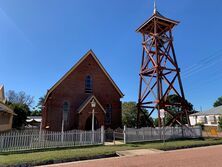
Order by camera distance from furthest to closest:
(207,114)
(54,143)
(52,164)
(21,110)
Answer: (207,114)
(21,110)
(54,143)
(52,164)

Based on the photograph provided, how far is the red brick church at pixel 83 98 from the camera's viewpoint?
2059 cm

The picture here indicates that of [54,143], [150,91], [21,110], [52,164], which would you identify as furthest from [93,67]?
[21,110]

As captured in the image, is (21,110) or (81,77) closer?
(81,77)

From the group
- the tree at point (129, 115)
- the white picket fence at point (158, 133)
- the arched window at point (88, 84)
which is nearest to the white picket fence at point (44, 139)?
the white picket fence at point (158, 133)

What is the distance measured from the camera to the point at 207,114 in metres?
47.4

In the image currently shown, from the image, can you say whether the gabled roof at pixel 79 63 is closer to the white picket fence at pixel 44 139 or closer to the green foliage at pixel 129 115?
the white picket fence at pixel 44 139

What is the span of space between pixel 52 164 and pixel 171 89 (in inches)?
683

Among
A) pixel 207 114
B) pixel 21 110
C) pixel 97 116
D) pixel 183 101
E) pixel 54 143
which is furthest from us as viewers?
pixel 207 114

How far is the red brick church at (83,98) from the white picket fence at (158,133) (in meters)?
4.94

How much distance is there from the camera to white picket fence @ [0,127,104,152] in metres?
12.5

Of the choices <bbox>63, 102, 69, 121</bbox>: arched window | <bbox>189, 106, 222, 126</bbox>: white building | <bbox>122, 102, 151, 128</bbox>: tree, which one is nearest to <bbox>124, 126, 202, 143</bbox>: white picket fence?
<bbox>63, 102, 69, 121</bbox>: arched window

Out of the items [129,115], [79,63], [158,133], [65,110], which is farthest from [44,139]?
[129,115]

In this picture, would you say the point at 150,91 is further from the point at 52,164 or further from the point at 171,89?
the point at 52,164

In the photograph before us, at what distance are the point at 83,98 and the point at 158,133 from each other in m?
9.66
